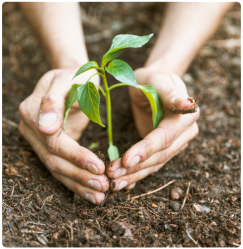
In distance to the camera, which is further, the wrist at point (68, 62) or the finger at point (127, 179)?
the wrist at point (68, 62)

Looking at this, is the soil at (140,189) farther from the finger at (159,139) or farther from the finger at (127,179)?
the finger at (159,139)

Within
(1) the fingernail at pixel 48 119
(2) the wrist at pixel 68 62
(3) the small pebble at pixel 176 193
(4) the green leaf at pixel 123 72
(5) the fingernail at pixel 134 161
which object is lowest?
(3) the small pebble at pixel 176 193

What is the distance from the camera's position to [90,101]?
49.5 inches

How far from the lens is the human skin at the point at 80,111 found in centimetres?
146

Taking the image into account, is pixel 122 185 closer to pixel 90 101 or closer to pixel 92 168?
pixel 92 168

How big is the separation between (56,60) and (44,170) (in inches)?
39.5

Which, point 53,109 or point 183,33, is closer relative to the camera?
point 53,109

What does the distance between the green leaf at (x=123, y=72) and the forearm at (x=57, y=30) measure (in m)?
0.90

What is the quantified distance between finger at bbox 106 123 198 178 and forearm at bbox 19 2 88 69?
104 cm

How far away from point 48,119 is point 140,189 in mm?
735

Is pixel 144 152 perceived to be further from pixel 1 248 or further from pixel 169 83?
pixel 1 248

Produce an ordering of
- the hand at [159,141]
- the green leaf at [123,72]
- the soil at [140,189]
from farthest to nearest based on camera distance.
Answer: the hand at [159,141] → the soil at [140,189] → the green leaf at [123,72]

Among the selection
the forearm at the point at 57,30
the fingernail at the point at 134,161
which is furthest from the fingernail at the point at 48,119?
the forearm at the point at 57,30

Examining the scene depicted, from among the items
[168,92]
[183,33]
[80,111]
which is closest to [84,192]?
[80,111]
